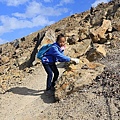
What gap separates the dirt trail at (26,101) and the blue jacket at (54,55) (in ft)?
3.46

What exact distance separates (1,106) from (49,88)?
159cm

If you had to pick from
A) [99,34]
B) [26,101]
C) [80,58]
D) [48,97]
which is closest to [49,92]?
[48,97]

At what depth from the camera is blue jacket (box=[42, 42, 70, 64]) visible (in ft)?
26.0

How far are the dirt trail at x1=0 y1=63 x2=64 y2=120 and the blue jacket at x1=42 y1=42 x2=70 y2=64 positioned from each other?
41.5 inches

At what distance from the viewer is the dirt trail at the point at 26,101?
7633 mm

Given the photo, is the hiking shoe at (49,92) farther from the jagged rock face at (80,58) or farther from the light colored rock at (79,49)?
the light colored rock at (79,49)

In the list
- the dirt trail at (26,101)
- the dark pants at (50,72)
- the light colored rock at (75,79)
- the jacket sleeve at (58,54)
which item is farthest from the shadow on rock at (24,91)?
the jacket sleeve at (58,54)

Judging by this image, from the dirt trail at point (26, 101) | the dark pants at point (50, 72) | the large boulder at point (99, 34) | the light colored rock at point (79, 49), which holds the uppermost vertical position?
the large boulder at point (99, 34)

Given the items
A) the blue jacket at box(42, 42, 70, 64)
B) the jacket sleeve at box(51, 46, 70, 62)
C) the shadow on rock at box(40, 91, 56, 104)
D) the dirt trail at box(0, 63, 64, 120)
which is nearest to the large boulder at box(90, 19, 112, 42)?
the dirt trail at box(0, 63, 64, 120)

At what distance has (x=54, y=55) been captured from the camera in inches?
316

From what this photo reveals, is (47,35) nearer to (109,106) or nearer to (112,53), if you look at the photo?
(112,53)

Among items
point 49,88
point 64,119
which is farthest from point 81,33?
point 64,119

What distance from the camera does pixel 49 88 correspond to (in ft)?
27.8

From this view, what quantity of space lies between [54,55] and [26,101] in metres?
1.62
